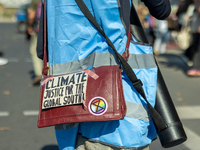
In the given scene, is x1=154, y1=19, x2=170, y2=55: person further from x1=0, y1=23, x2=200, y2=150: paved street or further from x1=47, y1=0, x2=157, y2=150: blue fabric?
x1=47, y1=0, x2=157, y2=150: blue fabric

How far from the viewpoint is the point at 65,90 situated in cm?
179

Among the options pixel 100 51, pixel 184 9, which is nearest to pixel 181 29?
pixel 184 9

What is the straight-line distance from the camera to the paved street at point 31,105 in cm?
401

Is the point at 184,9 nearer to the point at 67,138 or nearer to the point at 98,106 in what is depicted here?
the point at 67,138

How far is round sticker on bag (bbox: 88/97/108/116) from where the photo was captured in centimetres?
170

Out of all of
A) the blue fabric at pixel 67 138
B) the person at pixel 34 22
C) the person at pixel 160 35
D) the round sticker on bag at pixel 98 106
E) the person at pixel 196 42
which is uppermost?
the round sticker on bag at pixel 98 106

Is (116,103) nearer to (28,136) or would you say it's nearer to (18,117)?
(28,136)

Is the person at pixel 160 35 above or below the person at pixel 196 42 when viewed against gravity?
below

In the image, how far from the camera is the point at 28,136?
4.19m

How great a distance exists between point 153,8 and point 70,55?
0.56 m

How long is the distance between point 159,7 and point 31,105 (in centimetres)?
406

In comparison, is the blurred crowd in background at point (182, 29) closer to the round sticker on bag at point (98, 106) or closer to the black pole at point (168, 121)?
the black pole at point (168, 121)

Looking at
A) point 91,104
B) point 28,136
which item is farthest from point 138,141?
point 28,136

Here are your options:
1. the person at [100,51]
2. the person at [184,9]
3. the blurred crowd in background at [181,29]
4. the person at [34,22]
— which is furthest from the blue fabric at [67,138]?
the person at [184,9]
